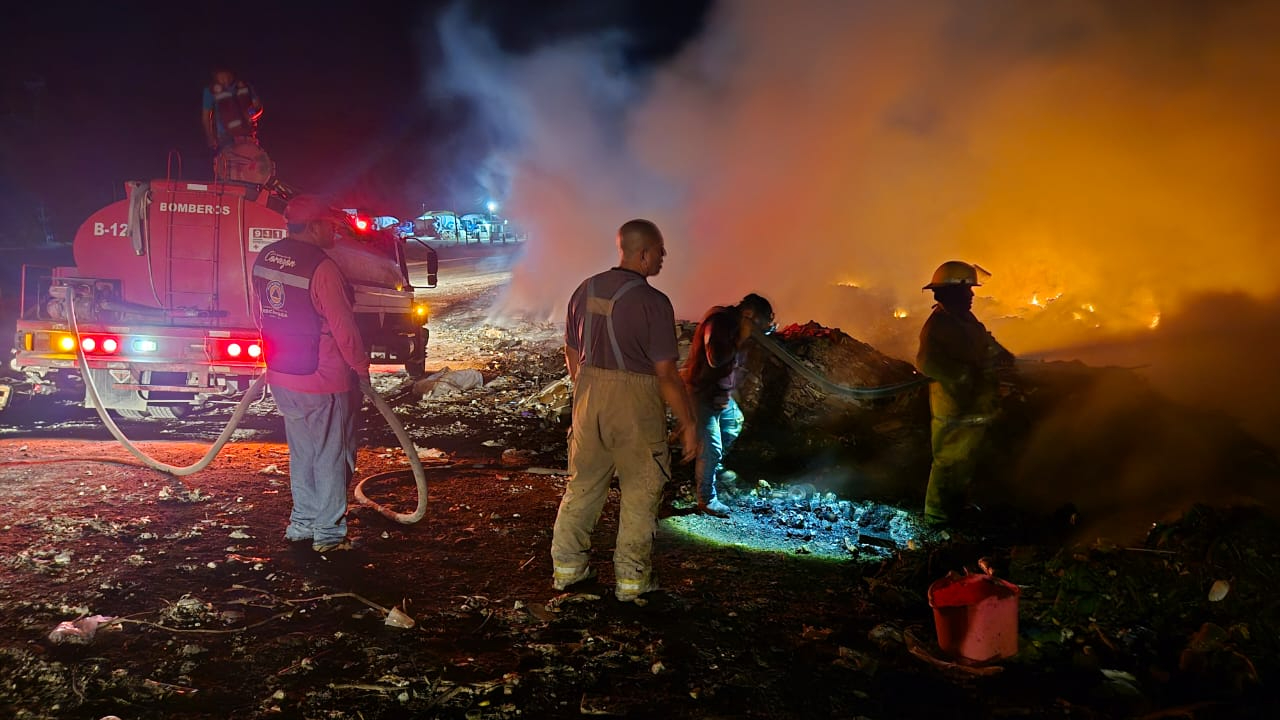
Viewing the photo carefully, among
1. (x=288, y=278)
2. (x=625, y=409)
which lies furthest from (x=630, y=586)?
(x=288, y=278)

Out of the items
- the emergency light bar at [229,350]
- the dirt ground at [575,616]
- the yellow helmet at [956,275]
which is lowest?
the dirt ground at [575,616]

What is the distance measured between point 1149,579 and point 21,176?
1241 inches

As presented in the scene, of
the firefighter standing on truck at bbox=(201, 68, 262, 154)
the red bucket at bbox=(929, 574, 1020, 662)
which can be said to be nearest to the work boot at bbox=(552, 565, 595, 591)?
the red bucket at bbox=(929, 574, 1020, 662)

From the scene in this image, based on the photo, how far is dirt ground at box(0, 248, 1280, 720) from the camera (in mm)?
2668

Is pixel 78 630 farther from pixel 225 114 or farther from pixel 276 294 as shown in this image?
pixel 225 114

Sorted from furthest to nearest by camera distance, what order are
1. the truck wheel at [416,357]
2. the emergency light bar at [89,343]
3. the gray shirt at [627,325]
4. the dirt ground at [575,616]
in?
1. the truck wheel at [416,357]
2. the emergency light bar at [89,343]
3. the gray shirt at [627,325]
4. the dirt ground at [575,616]

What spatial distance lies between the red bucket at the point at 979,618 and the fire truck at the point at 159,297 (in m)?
5.58

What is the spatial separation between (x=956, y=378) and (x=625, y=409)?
245cm

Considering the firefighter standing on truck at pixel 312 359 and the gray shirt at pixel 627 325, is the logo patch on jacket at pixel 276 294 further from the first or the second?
the gray shirt at pixel 627 325

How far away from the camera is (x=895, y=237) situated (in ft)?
59.6

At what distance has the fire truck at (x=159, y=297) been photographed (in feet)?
21.6

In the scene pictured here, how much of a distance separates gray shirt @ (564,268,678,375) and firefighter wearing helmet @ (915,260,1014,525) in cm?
210

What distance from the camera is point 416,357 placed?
9.47 m

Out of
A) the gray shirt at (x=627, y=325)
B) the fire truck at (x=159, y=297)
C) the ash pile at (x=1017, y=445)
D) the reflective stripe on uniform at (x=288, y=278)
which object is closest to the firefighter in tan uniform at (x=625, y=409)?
the gray shirt at (x=627, y=325)
